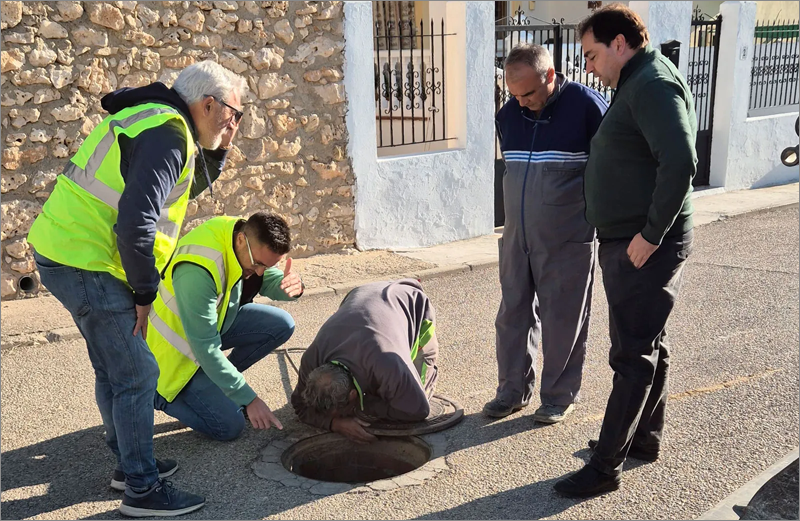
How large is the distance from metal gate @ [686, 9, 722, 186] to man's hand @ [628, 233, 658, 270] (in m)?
9.27

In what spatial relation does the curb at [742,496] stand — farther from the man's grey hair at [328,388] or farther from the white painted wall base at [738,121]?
the white painted wall base at [738,121]

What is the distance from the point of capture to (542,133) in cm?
445

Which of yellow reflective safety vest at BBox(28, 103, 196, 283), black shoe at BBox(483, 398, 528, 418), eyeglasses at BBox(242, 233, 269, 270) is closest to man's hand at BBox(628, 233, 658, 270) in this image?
black shoe at BBox(483, 398, 528, 418)

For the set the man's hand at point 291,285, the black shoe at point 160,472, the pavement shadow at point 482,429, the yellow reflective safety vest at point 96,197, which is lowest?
the pavement shadow at point 482,429

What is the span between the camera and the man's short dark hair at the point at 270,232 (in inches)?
157

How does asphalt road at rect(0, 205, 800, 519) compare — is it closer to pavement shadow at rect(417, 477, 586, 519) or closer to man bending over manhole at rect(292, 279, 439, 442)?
pavement shadow at rect(417, 477, 586, 519)

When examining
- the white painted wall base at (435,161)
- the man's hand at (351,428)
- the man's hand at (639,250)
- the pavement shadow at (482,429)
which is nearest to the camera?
the man's hand at (639,250)

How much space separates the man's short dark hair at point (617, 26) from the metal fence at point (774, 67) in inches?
401

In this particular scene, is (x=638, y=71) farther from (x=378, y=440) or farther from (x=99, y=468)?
(x=99, y=468)

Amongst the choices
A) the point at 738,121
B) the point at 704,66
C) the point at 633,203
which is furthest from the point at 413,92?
the point at 738,121

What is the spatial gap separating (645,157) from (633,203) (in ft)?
0.66

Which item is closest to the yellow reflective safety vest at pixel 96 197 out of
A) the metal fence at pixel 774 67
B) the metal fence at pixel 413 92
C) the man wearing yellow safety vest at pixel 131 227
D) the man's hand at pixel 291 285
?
the man wearing yellow safety vest at pixel 131 227

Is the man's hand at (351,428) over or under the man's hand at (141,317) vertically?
under

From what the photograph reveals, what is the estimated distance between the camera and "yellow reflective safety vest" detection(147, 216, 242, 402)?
13.4ft
